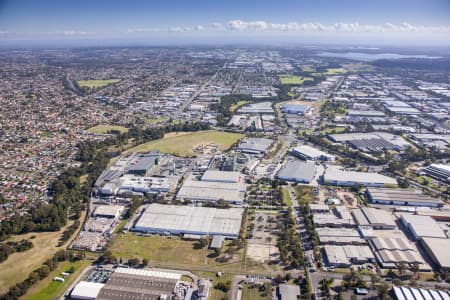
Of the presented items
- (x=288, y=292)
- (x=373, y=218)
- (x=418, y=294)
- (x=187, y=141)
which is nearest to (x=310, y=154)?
(x=373, y=218)

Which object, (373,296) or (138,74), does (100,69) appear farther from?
(373,296)

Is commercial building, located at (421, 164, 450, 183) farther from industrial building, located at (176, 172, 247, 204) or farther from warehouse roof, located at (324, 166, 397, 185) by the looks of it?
industrial building, located at (176, 172, 247, 204)

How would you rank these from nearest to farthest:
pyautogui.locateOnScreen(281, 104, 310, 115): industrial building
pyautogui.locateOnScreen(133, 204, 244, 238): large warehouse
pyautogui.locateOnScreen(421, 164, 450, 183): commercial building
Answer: pyautogui.locateOnScreen(133, 204, 244, 238): large warehouse, pyautogui.locateOnScreen(421, 164, 450, 183): commercial building, pyautogui.locateOnScreen(281, 104, 310, 115): industrial building

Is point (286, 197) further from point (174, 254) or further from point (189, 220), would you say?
point (174, 254)

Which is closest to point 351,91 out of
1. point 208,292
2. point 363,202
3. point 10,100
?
point 363,202

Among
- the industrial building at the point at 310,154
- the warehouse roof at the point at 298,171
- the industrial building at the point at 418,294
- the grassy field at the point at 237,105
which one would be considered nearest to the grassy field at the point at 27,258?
the warehouse roof at the point at 298,171

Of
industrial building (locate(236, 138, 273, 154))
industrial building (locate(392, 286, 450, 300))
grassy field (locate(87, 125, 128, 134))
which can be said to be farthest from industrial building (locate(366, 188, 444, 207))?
grassy field (locate(87, 125, 128, 134))

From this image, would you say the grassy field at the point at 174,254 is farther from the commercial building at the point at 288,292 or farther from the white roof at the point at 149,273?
the commercial building at the point at 288,292
